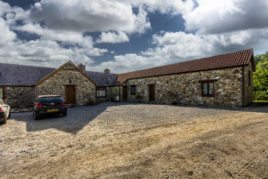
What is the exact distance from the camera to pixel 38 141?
21.1ft

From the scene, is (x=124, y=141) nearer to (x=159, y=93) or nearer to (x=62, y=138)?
(x=62, y=138)

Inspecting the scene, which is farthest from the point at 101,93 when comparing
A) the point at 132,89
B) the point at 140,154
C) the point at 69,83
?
the point at 140,154

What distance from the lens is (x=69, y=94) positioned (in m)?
20.4

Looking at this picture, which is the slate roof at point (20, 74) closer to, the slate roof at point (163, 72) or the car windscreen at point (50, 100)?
the slate roof at point (163, 72)

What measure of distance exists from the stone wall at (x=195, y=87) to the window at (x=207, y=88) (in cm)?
38

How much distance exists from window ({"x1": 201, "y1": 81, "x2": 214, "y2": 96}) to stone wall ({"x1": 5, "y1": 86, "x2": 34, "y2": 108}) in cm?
1806

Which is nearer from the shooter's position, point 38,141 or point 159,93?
point 38,141

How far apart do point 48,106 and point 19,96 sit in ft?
31.0

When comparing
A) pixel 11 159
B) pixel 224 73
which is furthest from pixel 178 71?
pixel 11 159

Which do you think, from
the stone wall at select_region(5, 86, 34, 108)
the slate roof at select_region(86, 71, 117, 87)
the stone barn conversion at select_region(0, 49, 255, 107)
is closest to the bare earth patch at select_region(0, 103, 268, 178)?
the stone barn conversion at select_region(0, 49, 255, 107)

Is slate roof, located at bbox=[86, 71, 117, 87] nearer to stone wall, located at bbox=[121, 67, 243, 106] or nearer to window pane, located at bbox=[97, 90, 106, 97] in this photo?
window pane, located at bbox=[97, 90, 106, 97]

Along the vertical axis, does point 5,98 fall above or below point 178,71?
below

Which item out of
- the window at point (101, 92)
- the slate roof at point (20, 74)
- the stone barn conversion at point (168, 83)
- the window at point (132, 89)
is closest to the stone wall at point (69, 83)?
the stone barn conversion at point (168, 83)

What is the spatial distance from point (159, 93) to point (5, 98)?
16.6 m
